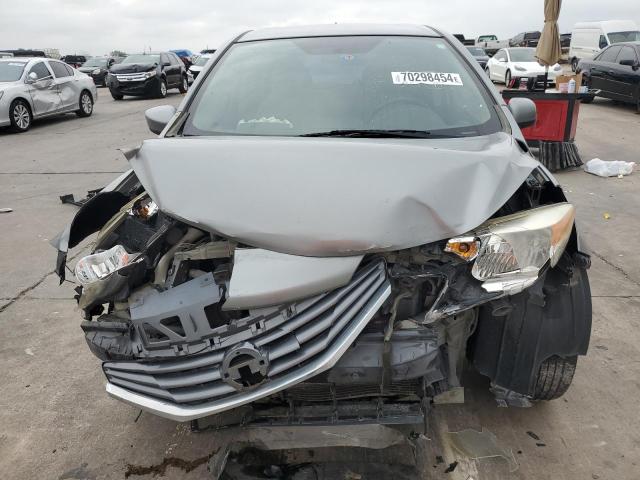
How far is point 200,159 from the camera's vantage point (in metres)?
2.20

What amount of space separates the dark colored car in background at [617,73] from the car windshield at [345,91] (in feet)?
36.5

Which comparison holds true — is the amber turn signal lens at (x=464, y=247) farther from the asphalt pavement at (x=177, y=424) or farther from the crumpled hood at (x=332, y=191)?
the asphalt pavement at (x=177, y=424)

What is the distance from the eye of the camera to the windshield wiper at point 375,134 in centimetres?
264

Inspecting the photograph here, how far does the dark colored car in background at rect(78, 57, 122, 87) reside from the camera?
28.5 meters

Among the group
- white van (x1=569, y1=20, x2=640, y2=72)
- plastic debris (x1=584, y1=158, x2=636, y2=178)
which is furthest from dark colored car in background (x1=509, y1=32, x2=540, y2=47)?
plastic debris (x1=584, y1=158, x2=636, y2=178)

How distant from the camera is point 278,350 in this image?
1.85m

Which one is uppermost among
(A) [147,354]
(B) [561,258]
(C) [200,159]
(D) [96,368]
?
(C) [200,159]

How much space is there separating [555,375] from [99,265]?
2.02 metres

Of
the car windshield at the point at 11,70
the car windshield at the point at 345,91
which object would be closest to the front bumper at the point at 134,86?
the car windshield at the point at 11,70

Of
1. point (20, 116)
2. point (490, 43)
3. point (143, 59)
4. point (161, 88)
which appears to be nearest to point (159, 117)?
point (20, 116)

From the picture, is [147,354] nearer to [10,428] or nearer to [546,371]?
[10,428]

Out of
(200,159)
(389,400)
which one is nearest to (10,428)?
(200,159)

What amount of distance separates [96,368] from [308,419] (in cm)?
172

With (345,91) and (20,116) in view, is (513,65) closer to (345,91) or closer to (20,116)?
(20,116)
